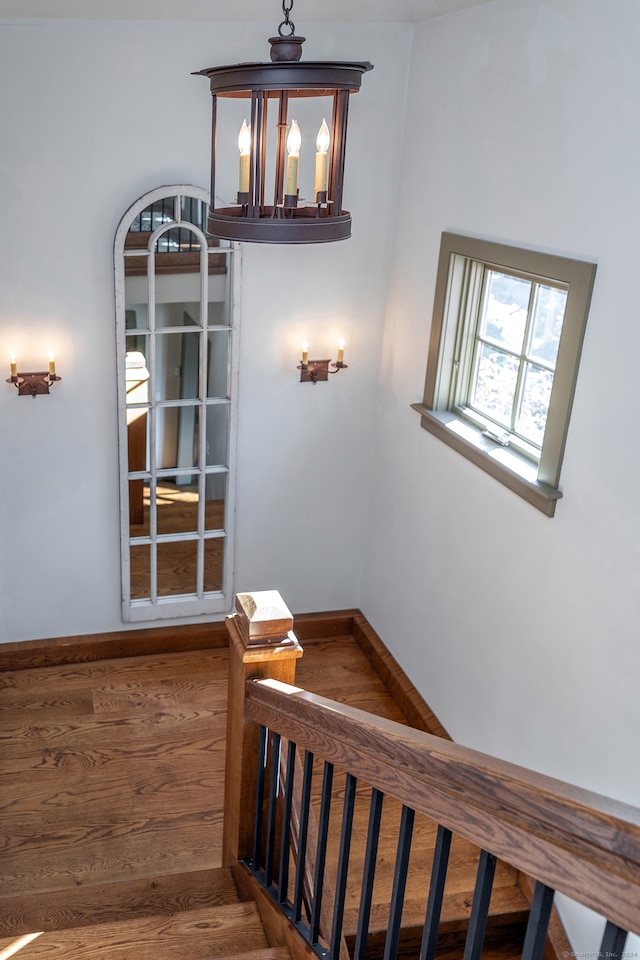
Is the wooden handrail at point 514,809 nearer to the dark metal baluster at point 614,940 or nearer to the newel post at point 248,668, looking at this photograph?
the dark metal baluster at point 614,940

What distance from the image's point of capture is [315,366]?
4.40 m

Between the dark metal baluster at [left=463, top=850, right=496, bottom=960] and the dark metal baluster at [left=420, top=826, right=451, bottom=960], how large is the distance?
67 millimetres

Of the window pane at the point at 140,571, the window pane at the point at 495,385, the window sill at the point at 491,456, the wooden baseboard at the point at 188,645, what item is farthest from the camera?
the window pane at the point at 140,571

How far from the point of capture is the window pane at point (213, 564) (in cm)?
475

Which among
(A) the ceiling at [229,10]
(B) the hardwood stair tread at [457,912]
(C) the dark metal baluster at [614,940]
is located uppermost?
(A) the ceiling at [229,10]

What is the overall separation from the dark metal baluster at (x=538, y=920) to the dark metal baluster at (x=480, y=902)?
7 cm

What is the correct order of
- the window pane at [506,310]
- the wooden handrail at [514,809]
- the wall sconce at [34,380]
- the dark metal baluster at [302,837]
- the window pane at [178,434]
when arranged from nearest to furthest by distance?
the wooden handrail at [514,809], the dark metal baluster at [302,837], the window pane at [506,310], the wall sconce at [34,380], the window pane at [178,434]

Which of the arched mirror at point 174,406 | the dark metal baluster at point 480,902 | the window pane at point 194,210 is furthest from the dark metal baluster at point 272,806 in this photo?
the window pane at point 194,210

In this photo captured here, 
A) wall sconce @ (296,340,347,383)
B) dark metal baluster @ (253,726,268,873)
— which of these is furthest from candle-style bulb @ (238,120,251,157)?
wall sconce @ (296,340,347,383)

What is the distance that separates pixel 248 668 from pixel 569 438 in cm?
138

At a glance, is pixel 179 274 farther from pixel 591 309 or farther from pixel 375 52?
pixel 591 309

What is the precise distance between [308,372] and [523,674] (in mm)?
1887

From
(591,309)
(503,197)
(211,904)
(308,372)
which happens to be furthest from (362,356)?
(211,904)

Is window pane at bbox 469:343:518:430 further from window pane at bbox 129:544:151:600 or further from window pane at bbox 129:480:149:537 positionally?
window pane at bbox 129:544:151:600
